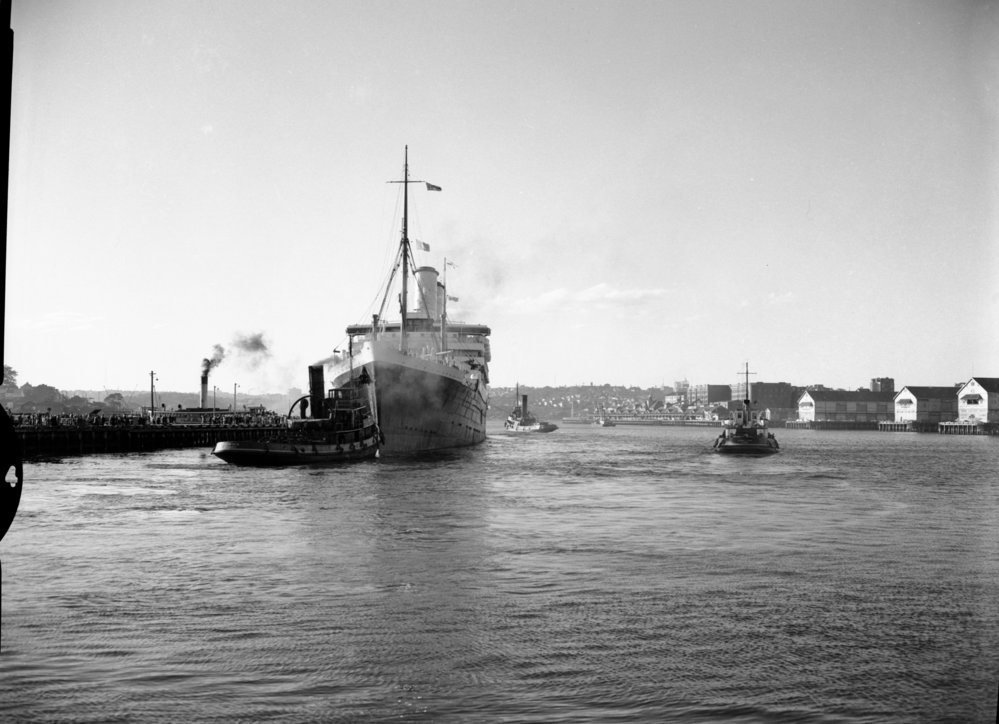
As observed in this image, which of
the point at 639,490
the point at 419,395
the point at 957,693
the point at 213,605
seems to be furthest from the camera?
the point at 419,395

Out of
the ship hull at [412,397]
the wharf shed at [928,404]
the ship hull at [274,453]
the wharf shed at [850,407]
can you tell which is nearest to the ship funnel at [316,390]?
the ship hull at [412,397]

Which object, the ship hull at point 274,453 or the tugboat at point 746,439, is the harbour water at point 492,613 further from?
the tugboat at point 746,439

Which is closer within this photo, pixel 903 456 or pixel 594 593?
pixel 594 593

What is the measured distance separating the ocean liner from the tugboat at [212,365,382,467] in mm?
1251

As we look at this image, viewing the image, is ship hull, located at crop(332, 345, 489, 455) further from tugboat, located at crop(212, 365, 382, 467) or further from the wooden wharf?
the wooden wharf

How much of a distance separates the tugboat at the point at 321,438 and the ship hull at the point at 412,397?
3.80 feet

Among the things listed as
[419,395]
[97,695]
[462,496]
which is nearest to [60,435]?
[419,395]

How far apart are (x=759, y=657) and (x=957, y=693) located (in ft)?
7.41

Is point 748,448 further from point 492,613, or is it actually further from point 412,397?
point 492,613

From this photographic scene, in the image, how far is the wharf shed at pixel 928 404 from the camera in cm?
14375

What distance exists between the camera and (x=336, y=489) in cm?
3422

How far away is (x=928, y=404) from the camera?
145m

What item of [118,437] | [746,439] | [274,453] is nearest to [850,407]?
[746,439]

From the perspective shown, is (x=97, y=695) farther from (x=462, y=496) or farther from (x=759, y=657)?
(x=462, y=496)
